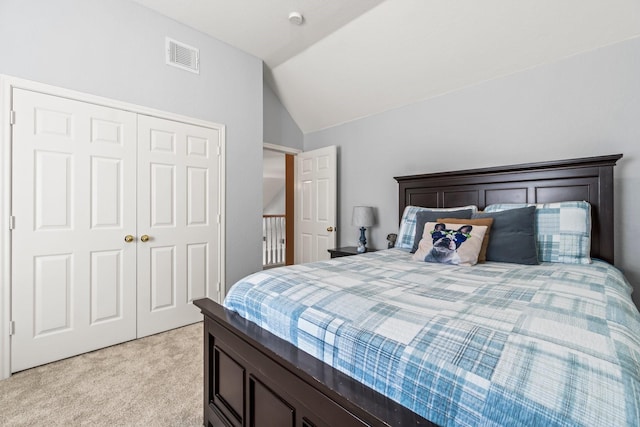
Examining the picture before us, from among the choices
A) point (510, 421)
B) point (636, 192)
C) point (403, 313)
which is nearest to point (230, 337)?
point (403, 313)

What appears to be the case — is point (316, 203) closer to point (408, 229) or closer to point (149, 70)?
point (408, 229)

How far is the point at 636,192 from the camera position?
6.79ft

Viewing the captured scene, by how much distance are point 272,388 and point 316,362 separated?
0.24m

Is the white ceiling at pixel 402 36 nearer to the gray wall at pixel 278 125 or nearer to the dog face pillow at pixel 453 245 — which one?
the gray wall at pixel 278 125

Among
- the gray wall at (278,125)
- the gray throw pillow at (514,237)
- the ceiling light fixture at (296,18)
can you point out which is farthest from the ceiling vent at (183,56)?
the gray throw pillow at (514,237)

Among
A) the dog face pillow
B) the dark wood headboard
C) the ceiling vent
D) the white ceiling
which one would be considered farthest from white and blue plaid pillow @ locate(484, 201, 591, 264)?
the ceiling vent

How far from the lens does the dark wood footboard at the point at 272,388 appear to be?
2.50 ft

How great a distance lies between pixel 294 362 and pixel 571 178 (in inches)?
97.3

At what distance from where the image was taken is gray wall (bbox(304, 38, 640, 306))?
6.89 ft

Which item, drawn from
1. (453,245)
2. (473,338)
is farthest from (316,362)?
(453,245)

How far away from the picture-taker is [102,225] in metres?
2.32

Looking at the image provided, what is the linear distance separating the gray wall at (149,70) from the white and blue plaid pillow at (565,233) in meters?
2.66

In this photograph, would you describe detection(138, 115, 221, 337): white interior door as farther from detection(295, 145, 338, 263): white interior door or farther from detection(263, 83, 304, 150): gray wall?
detection(295, 145, 338, 263): white interior door

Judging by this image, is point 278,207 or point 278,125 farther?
point 278,207
